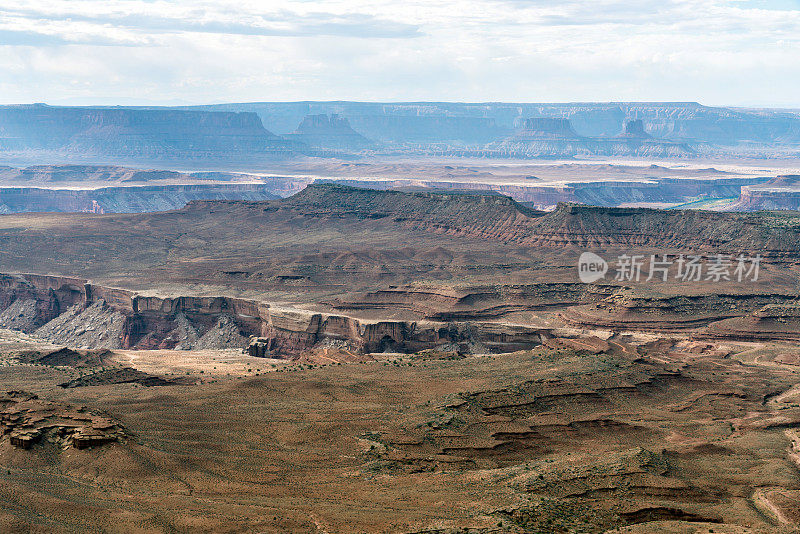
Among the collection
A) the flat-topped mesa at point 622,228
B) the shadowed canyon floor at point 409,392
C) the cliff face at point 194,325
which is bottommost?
the cliff face at point 194,325

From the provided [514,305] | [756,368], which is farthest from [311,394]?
[514,305]

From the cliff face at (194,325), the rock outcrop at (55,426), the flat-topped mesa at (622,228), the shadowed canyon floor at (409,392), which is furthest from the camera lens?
the flat-topped mesa at (622,228)

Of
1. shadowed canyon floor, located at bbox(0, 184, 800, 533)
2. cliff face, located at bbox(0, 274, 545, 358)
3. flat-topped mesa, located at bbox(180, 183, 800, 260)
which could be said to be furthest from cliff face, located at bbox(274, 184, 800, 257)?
cliff face, located at bbox(0, 274, 545, 358)

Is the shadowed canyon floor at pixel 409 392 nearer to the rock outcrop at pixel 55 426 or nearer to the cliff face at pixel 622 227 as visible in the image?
the rock outcrop at pixel 55 426

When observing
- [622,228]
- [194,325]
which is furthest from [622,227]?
[194,325]

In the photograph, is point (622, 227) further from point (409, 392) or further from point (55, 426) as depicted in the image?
point (55, 426)

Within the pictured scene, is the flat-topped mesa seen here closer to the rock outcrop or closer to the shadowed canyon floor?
the shadowed canyon floor

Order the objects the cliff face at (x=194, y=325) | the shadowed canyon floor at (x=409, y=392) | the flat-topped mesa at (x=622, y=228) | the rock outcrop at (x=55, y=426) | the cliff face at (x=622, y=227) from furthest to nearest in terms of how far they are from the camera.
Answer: the cliff face at (x=622, y=227) → the flat-topped mesa at (x=622, y=228) → the cliff face at (x=194, y=325) → the rock outcrop at (x=55, y=426) → the shadowed canyon floor at (x=409, y=392)

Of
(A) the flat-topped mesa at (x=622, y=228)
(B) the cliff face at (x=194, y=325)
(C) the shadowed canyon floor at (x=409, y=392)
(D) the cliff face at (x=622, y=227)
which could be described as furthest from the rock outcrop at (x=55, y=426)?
(D) the cliff face at (x=622, y=227)

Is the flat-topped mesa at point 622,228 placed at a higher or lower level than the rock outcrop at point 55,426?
higher

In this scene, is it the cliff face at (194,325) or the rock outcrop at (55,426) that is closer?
the rock outcrop at (55,426)

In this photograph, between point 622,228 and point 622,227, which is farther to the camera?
point 622,227
